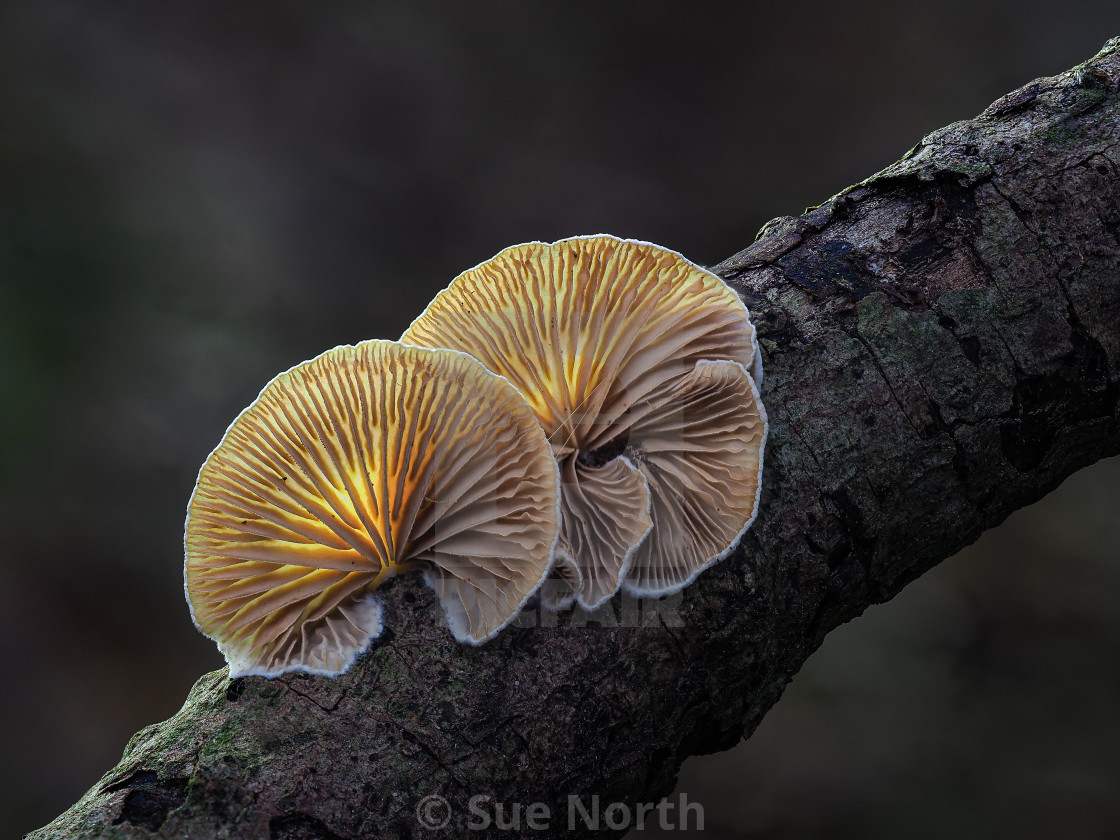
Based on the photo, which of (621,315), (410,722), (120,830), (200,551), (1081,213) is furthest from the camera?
(1081,213)

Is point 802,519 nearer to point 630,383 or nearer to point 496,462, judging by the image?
point 630,383

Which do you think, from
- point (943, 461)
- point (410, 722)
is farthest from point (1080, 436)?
point (410, 722)

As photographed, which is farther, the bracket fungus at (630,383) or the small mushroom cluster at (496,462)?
the bracket fungus at (630,383)

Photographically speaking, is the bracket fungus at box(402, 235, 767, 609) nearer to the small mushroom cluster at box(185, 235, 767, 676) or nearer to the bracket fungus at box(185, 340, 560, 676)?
the small mushroom cluster at box(185, 235, 767, 676)

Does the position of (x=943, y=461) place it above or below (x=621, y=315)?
below

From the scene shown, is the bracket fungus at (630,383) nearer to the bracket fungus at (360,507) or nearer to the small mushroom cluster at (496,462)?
the small mushroom cluster at (496,462)

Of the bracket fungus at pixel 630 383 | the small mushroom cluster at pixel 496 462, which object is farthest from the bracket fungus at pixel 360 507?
the bracket fungus at pixel 630 383

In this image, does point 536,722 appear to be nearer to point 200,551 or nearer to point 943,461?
point 200,551
